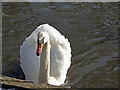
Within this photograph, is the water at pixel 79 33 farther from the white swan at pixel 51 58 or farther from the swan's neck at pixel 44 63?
the swan's neck at pixel 44 63

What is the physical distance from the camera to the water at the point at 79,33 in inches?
229

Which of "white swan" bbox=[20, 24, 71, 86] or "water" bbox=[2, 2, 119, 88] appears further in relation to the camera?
"water" bbox=[2, 2, 119, 88]

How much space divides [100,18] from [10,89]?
5020 mm

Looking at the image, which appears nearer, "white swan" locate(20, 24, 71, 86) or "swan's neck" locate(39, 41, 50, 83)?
"swan's neck" locate(39, 41, 50, 83)

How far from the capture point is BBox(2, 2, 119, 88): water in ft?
19.1

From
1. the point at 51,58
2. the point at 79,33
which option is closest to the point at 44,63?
the point at 51,58

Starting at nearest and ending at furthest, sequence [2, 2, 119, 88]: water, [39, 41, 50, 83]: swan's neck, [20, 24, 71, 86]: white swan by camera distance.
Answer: [39, 41, 50, 83]: swan's neck, [20, 24, 71, 86]: white swan, [2, 2, 119, 88]: water

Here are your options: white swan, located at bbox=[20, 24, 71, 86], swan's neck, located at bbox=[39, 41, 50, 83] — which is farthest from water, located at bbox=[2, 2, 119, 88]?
swan's neck, located at bbox=[39, 41, 50, 83]

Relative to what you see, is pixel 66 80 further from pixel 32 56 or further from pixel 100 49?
pixel 100 49

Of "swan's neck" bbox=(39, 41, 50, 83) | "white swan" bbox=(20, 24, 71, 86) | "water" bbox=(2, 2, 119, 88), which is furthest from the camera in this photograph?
"water" bbox=(2, 2, 119, 88)

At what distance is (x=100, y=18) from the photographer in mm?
8070

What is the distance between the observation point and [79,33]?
7418 millimetres

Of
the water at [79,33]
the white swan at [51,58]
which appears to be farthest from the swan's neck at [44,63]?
the water at [79,33]

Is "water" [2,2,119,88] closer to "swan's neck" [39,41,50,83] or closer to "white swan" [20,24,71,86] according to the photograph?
"white swan" [20,24,71,86]
